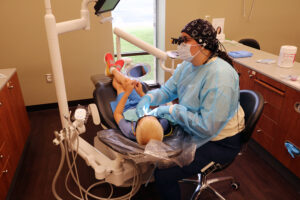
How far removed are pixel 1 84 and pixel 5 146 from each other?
437mm

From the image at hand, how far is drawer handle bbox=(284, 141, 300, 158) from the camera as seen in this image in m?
1.59

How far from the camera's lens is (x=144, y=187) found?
67.8 inches

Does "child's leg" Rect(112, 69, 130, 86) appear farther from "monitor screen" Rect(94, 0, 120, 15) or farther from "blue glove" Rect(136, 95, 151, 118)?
"monitor screen" Rect(94, 0, 120, 15)

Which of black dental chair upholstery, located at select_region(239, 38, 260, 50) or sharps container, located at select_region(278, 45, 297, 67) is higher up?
sharps container, located at select_region(278, 45, 297, 67)

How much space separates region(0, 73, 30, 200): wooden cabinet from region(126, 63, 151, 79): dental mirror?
91 cm

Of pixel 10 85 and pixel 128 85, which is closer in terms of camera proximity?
pixel 128 85

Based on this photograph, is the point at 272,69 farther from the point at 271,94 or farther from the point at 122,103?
the point at 122,103

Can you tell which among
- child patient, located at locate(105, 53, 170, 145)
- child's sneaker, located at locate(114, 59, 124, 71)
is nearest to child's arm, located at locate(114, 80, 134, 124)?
child patient, located at locate(105, 53, 170, 145)

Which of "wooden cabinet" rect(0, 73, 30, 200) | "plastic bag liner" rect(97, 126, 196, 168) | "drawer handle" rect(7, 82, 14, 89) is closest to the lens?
"plastic bag liner" rect(97, 126, 196, 168)

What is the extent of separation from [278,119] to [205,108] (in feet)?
2.98

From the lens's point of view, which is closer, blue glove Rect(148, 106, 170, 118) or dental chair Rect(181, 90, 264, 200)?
dental chair Rect(181, 90, 264, 200)

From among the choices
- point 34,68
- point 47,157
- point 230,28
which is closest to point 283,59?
point 230,28

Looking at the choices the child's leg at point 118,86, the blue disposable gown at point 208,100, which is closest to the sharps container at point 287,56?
the blue disposable gown at point 208,100

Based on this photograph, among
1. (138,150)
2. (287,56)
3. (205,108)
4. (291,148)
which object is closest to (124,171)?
(138,150)
